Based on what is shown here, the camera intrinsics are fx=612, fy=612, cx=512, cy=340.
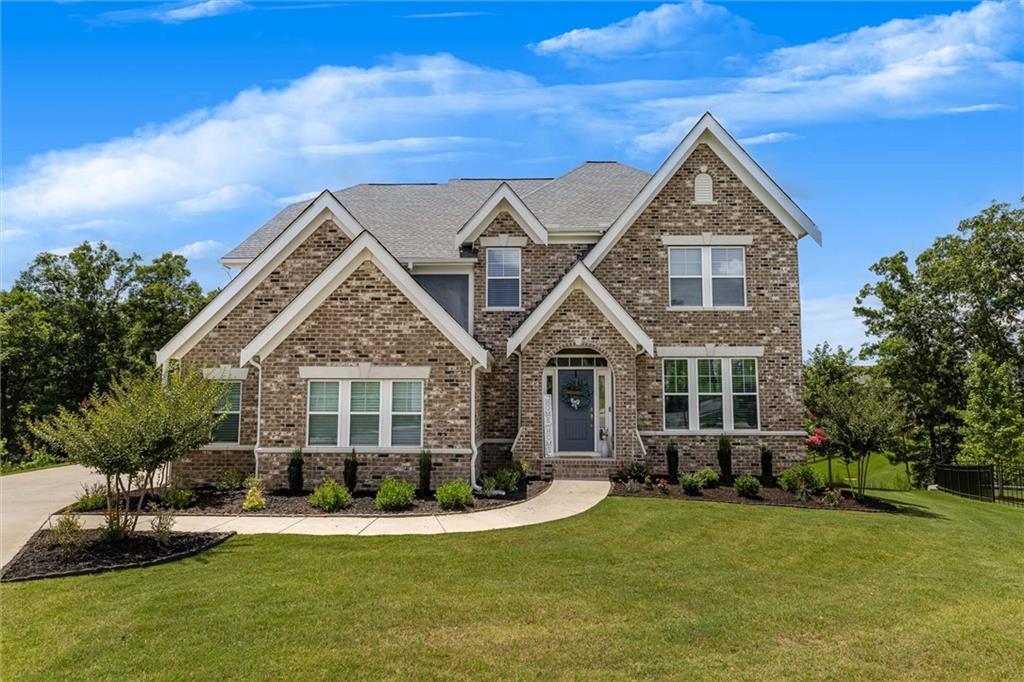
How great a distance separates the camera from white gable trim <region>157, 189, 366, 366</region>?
663 inches

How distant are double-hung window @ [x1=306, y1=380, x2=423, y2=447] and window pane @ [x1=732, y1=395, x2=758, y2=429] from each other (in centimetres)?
960

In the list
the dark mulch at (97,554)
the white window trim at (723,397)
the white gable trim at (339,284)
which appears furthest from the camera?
the white window trim at (723,397)

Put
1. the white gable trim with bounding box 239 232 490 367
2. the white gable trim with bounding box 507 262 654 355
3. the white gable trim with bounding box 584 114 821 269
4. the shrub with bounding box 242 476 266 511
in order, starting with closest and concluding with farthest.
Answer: the shrub with bounding box 242 476 266 511 → the white gable trim with bounding box 239 232 490 367 → the white gable trim with bounding box 507 262 654 355 → the white gable trim with bounding box 584 114 821 269

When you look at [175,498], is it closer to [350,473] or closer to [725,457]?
[350,473]

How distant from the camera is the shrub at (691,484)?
50.4 feet

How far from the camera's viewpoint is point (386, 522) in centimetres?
1198

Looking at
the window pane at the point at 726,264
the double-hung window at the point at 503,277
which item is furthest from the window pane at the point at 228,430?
the window pane at the point at 726,264

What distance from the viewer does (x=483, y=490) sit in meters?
14.9

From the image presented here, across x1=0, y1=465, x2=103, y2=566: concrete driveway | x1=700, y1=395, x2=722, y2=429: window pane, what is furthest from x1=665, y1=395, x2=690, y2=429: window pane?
x1=0, y1=465, x2=103, y2=566: concrete driveway

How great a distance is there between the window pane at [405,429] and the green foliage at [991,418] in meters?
21.2

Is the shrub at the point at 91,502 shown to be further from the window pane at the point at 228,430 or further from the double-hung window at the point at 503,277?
the double-hung window at the point at 503,277

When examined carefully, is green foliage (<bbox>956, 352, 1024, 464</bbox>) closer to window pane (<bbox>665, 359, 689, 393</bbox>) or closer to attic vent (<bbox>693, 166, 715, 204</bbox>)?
window pane (<bbox>665, 359, 689, 393</bbox>)

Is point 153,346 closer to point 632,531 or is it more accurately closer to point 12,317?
point 12,317

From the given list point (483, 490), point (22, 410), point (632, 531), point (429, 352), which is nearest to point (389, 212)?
point (429, 352)
